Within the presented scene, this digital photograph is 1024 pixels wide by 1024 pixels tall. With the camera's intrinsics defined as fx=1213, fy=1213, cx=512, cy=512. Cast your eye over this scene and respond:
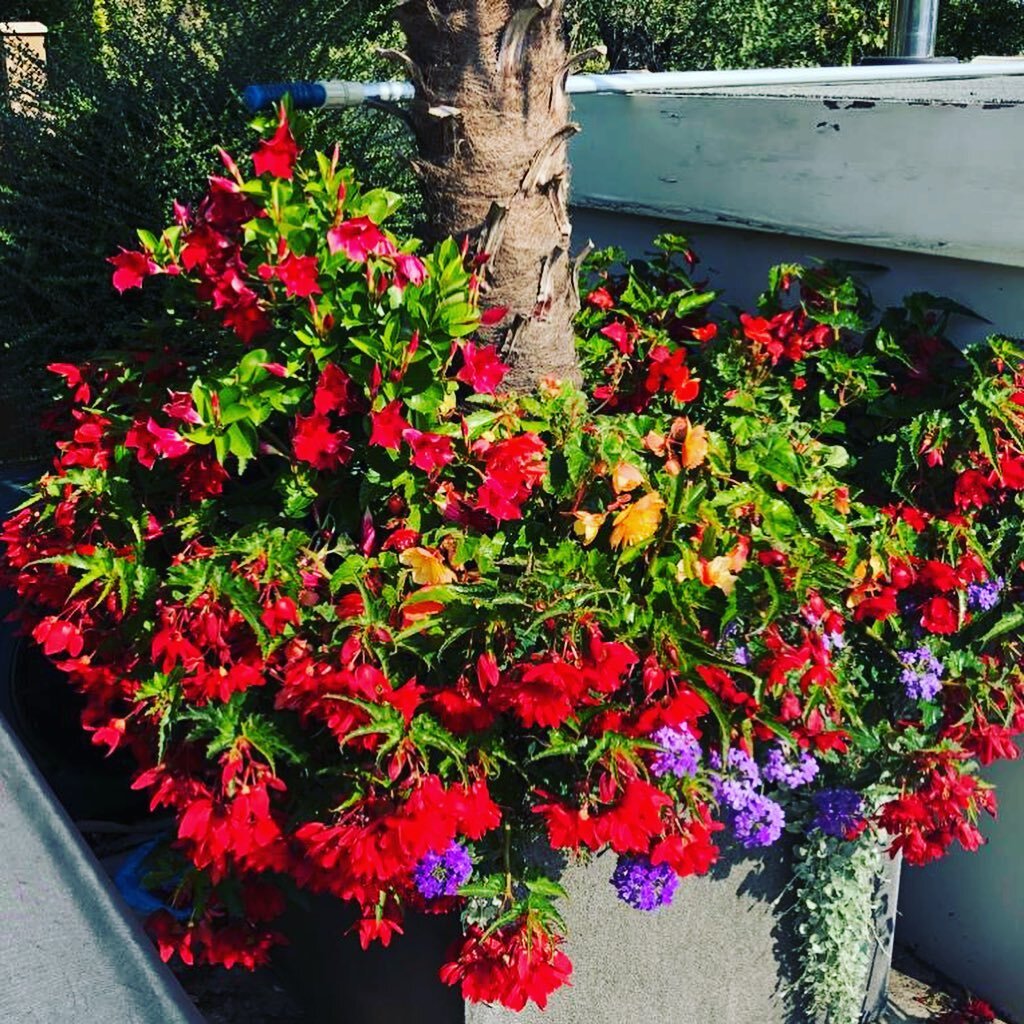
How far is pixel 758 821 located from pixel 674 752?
0.86 feet

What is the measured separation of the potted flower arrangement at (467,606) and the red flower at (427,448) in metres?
0.02

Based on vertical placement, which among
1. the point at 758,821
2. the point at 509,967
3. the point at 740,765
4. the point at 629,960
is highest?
the point at 740,765

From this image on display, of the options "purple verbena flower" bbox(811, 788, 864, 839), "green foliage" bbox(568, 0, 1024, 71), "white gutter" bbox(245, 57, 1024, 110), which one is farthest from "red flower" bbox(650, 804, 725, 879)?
"green foliage" bbox(568, 0, 1024, 71)

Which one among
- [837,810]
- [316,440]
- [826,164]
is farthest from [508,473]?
[826,164]

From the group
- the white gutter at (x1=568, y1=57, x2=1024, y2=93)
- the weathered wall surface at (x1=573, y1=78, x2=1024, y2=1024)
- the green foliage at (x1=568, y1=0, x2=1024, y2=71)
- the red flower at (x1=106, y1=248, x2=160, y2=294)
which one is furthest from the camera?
the green foliage at (x1=568, y1=0, x2=1024, y2=71)

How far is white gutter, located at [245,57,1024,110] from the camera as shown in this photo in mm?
2453

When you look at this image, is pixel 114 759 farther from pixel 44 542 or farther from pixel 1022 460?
pixel 1022 460

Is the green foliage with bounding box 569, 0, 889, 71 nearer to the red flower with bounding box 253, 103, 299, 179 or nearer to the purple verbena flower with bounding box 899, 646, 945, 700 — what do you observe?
the red flower with bounding box 253, 103, 299, 179

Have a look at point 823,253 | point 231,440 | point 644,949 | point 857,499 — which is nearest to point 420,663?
point 231,440

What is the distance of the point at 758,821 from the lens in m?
1.91

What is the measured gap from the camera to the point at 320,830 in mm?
1672

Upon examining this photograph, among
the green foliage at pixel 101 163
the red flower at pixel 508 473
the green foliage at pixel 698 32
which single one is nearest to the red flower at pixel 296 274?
the red flower at pixel 508 473

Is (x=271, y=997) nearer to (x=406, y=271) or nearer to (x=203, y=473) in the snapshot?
(x=203, y=473)

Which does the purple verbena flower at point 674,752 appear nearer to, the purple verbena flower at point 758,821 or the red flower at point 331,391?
the purple verbena flower at point 758,821
